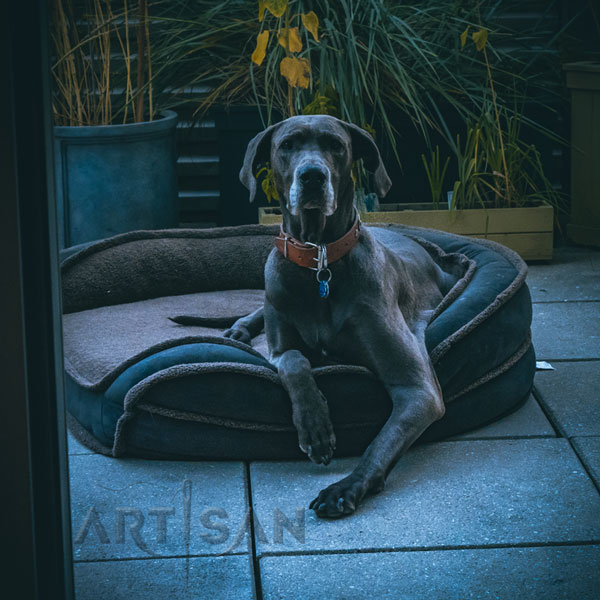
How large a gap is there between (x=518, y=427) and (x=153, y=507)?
1.28 m

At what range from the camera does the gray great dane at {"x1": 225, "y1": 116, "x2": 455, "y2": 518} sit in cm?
292

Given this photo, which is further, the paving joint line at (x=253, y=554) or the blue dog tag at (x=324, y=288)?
the blue dog tag at (x=324, y=288)

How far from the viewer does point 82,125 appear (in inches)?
207

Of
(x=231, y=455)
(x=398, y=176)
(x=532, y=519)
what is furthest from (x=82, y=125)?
(x=532, y=519)

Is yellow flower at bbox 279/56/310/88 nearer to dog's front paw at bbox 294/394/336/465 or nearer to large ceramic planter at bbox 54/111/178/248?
large ceramic planter at bbox 54/111/178/248

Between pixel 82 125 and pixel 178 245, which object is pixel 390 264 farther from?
pixel 82 125

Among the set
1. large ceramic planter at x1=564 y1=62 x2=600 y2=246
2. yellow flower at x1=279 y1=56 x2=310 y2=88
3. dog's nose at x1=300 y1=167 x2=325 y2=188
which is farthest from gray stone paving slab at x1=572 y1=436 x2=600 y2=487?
large ceramic planter at x1=564 y1=62 x2=600 y2=246

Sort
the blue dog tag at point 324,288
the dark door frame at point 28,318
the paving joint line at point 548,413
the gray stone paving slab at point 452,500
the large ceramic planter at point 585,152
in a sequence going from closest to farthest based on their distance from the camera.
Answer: the dark door frame at point 28,318 → the gray stone paving slab at point 452,500 → the blue dog tag at point 324,288 → the paving joint line at point 548,413 → the large ceramic planter at point 585,152

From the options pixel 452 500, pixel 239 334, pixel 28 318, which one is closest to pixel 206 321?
pixel 239 334

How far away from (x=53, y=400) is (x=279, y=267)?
1.75 meters

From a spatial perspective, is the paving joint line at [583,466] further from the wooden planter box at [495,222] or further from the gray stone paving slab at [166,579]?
the wooden planter box at [495,222]

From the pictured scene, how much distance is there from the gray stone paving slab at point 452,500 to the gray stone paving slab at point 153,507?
9 centimetres

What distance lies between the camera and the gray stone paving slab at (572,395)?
3244mm

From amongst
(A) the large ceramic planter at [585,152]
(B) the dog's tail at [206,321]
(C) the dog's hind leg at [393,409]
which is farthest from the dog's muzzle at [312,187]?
(A) the large ceramic planter at [585,152]
